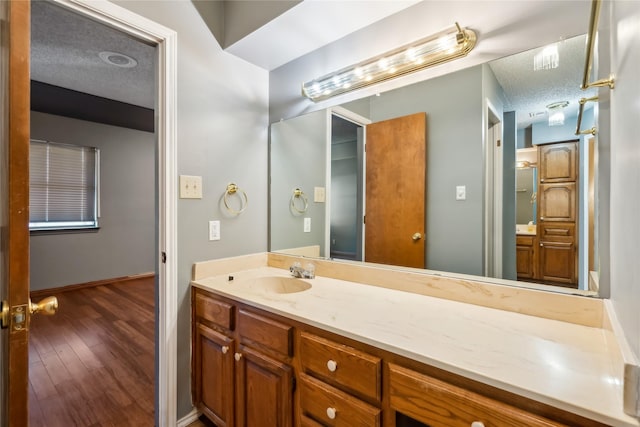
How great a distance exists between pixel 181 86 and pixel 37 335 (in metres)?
2.80

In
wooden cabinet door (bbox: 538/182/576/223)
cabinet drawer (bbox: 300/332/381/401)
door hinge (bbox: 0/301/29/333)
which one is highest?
wooden cabinet door (bbox: 538/182/576/223)

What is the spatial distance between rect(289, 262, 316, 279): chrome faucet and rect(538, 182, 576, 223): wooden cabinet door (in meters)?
1.08

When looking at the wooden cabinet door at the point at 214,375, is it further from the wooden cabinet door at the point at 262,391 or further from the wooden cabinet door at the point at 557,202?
the wooden cabinet door at the point at 557,202

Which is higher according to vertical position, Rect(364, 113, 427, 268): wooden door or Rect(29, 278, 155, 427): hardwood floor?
Rect(364, 113, 427, 268): wooden door

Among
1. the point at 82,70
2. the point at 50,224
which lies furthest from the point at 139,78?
the point at 50,224

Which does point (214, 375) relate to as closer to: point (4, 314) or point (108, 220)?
point (4, 314)

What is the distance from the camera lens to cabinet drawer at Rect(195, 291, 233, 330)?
4.51 feet

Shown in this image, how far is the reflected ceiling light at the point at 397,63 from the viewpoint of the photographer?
1250mm

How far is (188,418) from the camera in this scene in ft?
5.28

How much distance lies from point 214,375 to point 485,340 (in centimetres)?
127

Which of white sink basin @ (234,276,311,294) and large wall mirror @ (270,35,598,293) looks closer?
large wall mirror @ (270,35,598,293)

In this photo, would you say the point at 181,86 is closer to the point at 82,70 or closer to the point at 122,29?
the point at 122,29

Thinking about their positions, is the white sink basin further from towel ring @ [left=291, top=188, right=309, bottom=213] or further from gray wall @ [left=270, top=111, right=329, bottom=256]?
towel ring @ [left=291, top=188, right=309, bottom=213]

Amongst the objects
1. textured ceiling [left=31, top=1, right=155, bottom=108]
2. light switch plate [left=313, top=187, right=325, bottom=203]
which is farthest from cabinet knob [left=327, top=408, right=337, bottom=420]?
textured ceiling [left=31, top=1, right=155, bottom=108]
